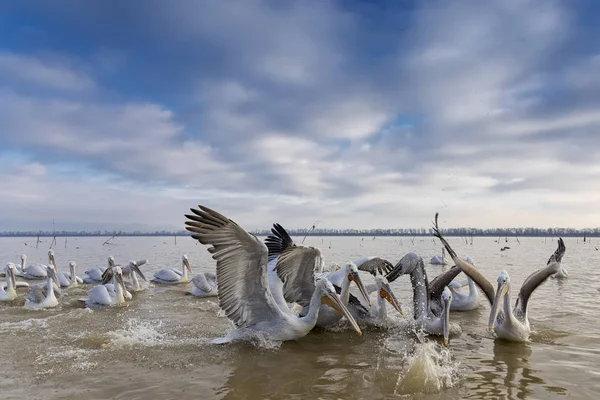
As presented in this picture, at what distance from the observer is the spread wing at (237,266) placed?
5.86 m

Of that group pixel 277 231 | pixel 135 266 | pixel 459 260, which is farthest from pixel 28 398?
pixel 135 266

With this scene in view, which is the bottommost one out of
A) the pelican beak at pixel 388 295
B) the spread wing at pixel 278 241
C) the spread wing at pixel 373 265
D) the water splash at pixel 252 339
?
the water splash at pixel 252 339

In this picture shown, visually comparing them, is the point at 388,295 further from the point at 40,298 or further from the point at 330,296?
the point at 40,298

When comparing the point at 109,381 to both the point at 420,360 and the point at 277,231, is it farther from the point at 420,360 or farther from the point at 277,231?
the point at 277,231

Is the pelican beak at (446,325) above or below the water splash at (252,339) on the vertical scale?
above

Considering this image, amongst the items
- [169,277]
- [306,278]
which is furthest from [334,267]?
[169,277]

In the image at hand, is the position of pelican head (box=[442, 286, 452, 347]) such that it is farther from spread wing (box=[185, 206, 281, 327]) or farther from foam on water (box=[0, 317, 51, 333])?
foam on water (box=[0, 317, 51, 333])

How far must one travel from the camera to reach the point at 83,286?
50.9 feet

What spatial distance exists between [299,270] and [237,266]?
1769mm

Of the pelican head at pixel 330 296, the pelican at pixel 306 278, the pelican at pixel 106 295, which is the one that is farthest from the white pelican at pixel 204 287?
the pelican head at pixel 330 296

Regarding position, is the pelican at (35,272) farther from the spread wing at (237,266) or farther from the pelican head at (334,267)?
the spread wing at (237,266)

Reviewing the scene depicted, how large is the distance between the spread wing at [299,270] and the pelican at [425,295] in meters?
1.44

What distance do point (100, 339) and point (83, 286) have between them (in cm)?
949

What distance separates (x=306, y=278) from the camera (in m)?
7.83
